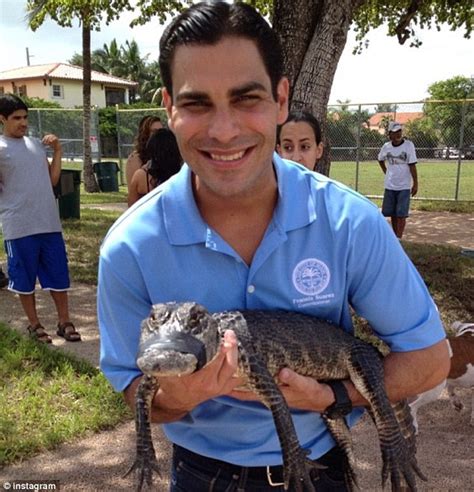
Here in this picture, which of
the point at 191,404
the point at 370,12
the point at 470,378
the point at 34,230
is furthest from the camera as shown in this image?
the point at 370,12

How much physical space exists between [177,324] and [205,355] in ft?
0.36

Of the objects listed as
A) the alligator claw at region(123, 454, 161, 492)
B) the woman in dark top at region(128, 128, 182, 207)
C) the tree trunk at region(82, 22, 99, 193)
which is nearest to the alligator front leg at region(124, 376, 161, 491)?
the alligator claw at region(123, 454, 161, 492)

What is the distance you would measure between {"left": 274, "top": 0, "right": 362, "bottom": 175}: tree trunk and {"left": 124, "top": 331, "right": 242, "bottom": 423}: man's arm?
16.2ft

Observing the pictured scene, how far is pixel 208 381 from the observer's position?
4.83ft

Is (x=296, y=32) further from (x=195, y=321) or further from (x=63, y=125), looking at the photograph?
(x=63, y=125)

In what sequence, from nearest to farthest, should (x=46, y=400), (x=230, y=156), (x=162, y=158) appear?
(x=230, y=156) → (x=46, y=400) → (x=162, y=158)

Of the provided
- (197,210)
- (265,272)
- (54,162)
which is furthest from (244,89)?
(54,162)

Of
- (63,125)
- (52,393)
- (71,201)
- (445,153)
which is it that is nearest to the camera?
(52,393)

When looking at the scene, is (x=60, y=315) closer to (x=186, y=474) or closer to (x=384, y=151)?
(x=186, y=474)

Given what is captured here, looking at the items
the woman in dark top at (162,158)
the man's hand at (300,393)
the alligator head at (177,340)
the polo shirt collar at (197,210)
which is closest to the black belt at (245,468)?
the man's hand at (300,393)

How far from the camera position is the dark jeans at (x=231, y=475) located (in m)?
1.76

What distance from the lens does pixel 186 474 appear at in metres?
1.84

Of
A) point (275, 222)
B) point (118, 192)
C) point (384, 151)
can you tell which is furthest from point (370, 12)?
point (275, 222)

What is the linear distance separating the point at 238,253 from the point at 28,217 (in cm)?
467
